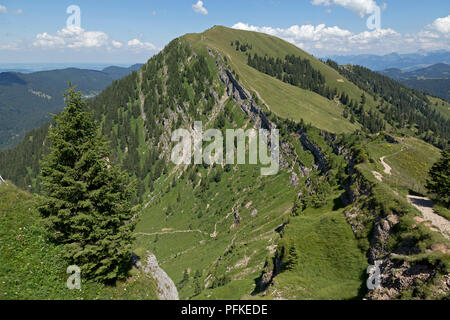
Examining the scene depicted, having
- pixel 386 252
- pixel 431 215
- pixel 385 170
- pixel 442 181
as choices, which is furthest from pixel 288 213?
pixel 386 252

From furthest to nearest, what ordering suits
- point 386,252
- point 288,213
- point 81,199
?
1. point 288,213
2. point 386,252
3. point 81,199

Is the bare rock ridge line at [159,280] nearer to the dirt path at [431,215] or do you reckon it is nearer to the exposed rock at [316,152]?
the dirt path at [431,215]

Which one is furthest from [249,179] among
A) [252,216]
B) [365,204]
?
[365,204]

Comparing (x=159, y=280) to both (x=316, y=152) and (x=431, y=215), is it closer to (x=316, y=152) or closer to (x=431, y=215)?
(x=431, y=215)

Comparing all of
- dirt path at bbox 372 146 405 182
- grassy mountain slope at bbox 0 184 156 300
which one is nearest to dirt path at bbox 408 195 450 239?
dirt path at bbox 372 146 405 182

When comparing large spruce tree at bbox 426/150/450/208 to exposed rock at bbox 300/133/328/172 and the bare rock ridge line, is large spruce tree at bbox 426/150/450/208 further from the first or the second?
exposed rock at bbox 300/133/328/172
